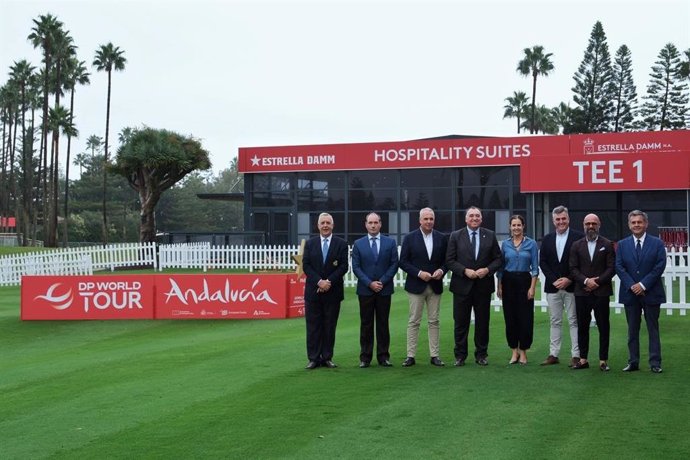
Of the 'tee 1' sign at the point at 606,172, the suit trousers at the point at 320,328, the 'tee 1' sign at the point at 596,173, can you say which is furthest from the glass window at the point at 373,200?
the suit trousers at the point at 320,328

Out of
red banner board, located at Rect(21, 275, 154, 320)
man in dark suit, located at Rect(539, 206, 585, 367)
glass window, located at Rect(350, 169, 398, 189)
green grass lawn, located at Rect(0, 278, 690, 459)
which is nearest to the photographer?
green grass lawn, located at Rect(0, 278, 690, 459)

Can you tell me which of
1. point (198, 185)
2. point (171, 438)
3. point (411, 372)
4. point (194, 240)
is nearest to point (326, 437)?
point (171, 438)

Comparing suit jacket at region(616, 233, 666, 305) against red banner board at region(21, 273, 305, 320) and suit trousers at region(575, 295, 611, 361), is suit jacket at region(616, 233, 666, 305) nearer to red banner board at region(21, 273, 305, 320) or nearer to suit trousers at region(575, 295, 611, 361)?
suit trousers at region(575, 295, 611, 361)

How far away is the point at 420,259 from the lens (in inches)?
437

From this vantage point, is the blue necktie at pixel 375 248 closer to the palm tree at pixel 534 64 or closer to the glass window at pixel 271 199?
the glass window at pixel 271 199

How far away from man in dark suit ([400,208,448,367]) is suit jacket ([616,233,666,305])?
2047 millimetres

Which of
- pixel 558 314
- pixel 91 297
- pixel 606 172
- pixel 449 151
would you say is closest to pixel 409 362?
pixel 558 314

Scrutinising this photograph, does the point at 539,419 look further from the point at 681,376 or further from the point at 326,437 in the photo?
the point at 681,376

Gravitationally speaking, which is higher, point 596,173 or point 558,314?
point 596,173

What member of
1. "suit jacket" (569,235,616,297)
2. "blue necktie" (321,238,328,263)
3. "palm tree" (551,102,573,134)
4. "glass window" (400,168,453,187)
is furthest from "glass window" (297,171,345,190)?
"palm tree" (551,102,573,134)

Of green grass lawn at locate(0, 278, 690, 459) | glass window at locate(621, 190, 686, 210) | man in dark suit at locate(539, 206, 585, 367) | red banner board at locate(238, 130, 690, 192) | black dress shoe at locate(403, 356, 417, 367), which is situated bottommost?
green grass lawn at locate(0, 278, 690, 459)

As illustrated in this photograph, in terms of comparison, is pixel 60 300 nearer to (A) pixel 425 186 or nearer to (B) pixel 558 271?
(B) pixel 558 271

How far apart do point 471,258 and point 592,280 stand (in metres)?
1.41

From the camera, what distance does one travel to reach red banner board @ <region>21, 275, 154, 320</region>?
18.3 metres
